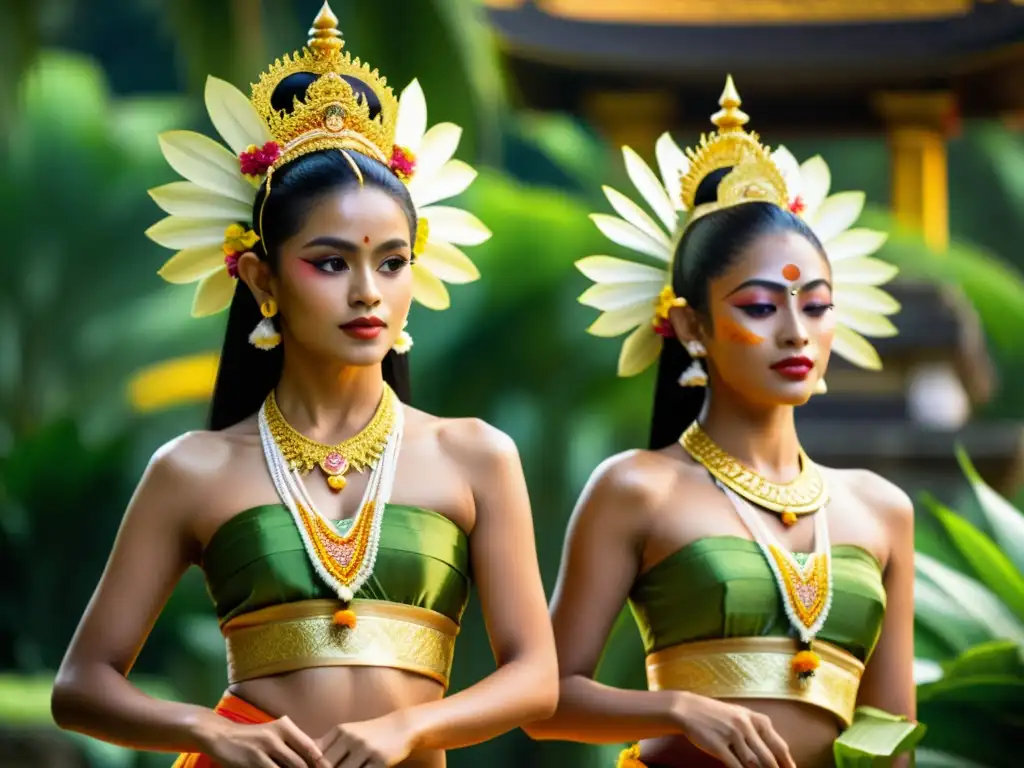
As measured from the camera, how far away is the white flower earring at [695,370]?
451cm

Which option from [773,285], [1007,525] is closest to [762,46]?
[1007,525]

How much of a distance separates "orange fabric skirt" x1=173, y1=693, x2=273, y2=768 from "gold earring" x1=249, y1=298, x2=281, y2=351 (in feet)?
2.11

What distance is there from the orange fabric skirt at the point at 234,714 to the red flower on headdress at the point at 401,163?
1.01 meters

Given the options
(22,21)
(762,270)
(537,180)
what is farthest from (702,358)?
(537,180)

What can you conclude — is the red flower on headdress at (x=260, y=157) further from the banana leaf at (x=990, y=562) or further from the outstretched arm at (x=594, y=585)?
the banana leaf at (x=990, y=562)

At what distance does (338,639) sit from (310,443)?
38cm

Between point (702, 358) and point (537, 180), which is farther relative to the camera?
point (537, 180)

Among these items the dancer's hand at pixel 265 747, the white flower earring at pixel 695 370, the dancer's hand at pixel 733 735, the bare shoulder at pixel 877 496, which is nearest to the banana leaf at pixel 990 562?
the bare shoulder at pixel 877 496

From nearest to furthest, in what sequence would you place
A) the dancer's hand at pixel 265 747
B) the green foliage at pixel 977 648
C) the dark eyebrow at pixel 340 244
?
1. the dancer's hand at pixel 265 747
2. the dark eyebrow at pixel 340 244
3. the green foliage at pixel 977 648

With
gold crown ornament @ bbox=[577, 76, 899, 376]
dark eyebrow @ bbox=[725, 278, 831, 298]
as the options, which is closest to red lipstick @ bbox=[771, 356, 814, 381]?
dark eyebrow @ bbox=[725, 278, 831, 298]

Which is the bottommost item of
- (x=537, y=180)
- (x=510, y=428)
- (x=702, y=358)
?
(x=702, y=358)

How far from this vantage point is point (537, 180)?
821 inches

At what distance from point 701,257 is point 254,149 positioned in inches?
35.5

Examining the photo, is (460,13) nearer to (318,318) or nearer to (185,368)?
(185,368)
